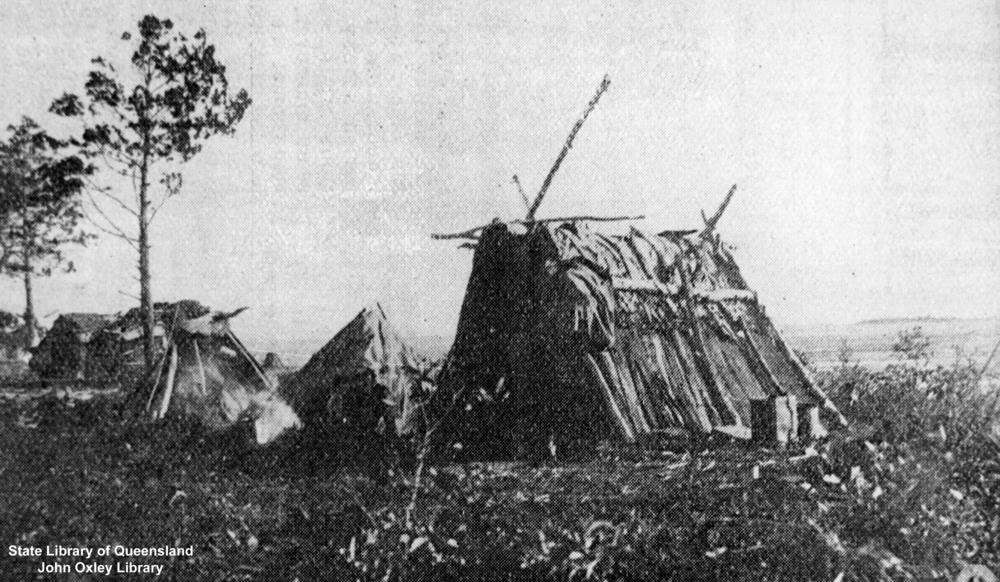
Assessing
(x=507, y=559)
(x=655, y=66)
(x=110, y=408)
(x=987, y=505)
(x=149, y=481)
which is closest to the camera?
(x=507, y=559)

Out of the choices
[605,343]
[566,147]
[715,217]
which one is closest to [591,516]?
[605,343]

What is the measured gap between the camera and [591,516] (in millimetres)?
5160

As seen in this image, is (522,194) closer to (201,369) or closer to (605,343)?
(605,343)

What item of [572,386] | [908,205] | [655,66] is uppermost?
[655,66]

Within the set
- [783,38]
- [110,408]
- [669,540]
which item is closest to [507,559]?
[669,540]

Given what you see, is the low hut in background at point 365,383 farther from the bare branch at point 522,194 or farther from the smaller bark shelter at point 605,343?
the bare branch at point 522,194

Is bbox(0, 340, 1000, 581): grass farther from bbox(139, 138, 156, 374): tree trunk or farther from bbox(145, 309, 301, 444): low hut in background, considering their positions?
bbox(139, 138, 156, 374): tree trunk

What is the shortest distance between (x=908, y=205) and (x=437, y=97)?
5.16 metres

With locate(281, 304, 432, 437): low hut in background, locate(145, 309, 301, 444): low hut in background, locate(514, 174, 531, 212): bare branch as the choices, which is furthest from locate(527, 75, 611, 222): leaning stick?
locate(145, 309, 301, 444): low hut in background

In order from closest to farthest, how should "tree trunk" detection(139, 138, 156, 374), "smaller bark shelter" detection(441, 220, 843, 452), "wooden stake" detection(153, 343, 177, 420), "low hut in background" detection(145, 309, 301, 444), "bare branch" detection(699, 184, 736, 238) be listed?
"smaller bark shelter" detection(441, 220, 843, 452), "bare branch" detection(699, 184, 736, 238), "wooden stake" detection(153, 343, 177, 420), "low hut in background" detection(145, 309, 301, 444), "tree trunk" detection(139, 138, 156, 374)

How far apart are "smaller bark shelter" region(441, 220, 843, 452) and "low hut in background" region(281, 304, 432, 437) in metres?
0.58

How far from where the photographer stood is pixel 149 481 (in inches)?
277

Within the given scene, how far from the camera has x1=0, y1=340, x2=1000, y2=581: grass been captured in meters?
4.75

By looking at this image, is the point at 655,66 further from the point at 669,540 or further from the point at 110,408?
the point at 110,408
